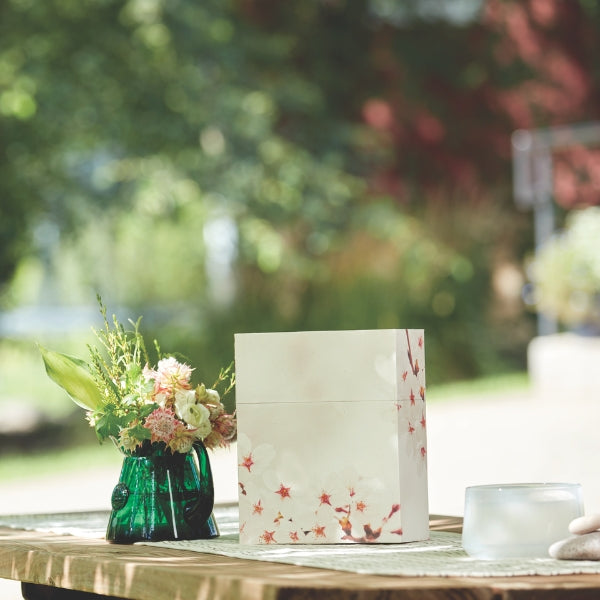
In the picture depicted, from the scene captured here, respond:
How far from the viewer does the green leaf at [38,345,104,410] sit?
2232 mm

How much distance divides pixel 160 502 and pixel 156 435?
111 millimetres

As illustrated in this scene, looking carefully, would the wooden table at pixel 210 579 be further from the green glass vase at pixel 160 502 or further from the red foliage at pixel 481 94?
the red foliage at pixel 481 94

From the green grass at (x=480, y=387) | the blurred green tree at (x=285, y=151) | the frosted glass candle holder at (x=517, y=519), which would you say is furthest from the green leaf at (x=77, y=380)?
the green grass at (x=480, y=387)

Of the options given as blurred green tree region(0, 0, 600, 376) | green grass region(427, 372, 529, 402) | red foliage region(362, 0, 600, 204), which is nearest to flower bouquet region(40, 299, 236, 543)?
blurred green tree region(0, 0, 600, 376)

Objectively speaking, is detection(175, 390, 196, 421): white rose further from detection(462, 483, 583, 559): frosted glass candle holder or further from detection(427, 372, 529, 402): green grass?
detection(427, 372, 529, 402): green grass

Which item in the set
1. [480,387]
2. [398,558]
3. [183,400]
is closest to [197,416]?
[183,400]

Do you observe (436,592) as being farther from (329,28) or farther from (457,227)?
(329,28)

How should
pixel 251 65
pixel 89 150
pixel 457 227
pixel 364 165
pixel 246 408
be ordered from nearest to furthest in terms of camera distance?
1. pixel 246 408
2. pixel 89 150
3. pixel 251 65
4. pixel 457 227
5. pixel 364 165

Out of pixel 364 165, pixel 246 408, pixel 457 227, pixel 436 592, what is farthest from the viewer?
pixel 364 165

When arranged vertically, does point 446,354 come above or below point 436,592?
above

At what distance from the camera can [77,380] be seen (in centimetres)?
226

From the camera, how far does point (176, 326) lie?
11820 mm

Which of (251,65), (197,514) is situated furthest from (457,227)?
(197,514)

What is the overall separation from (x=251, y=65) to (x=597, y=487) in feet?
25.5
